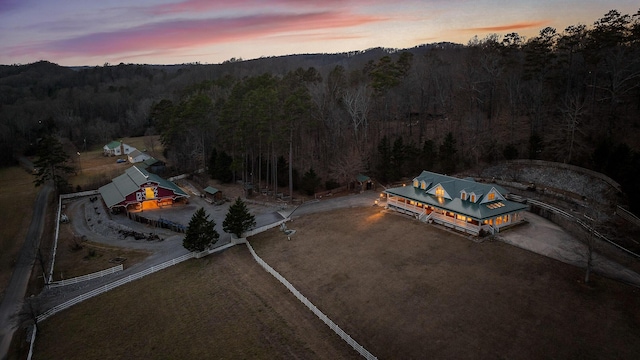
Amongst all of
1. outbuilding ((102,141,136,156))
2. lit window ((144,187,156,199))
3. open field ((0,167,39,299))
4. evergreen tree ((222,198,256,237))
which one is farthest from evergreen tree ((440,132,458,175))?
outbuilding ((102,141,136,156))

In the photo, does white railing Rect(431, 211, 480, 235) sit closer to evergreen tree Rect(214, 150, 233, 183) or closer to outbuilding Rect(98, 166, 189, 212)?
outbuilding Rect(98, 166, 189, 212)

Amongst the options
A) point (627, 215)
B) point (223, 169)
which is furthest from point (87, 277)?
point (627, 215)

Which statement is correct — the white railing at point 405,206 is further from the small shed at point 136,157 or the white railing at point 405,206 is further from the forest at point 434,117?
the small shed at point 136,157

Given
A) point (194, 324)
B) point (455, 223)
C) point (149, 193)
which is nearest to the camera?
point (194, 324)

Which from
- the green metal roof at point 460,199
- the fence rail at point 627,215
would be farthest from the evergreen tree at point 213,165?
the fence rail at point 627,215

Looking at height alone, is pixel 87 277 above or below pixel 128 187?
below

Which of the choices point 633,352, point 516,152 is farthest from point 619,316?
point 516,152

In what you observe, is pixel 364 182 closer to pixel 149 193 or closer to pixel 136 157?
pixel 149 193
